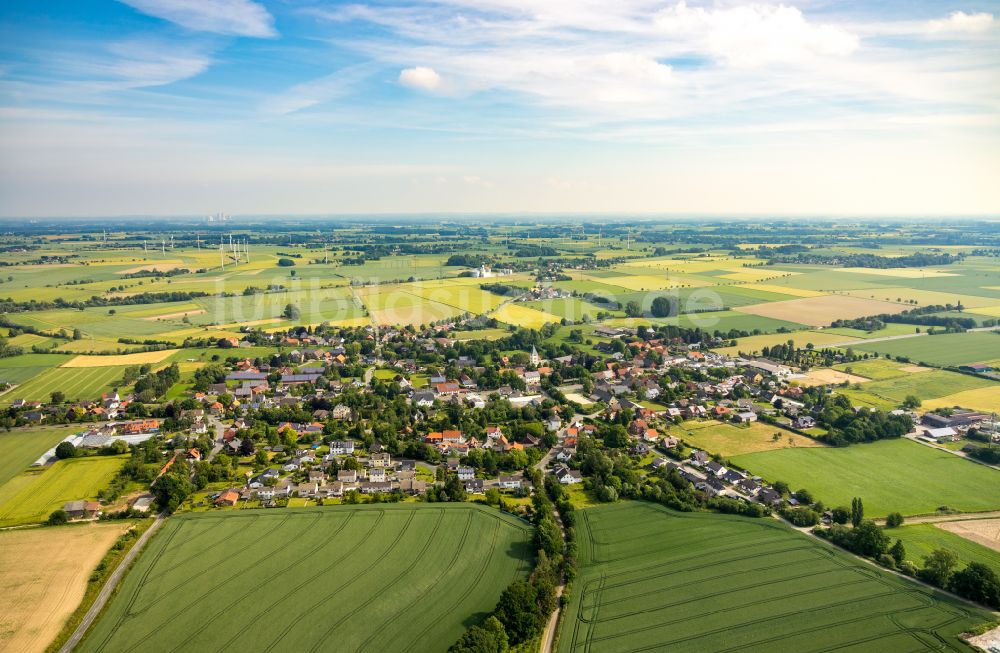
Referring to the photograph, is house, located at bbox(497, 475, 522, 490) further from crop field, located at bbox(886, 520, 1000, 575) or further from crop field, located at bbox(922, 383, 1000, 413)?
crop field, located at bbox(922, 383, 1000, 413)

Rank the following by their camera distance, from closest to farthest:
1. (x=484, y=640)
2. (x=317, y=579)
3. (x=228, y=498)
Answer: (x=484, y=640) < (x=317, y=579) < (x=228, y=498)

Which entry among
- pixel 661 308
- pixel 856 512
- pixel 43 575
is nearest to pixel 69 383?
pixel 43 575

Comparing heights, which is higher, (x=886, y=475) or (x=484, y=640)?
(x=886, y=475)

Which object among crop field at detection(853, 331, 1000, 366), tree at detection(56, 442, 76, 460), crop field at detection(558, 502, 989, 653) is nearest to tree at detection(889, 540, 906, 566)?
crop field at detection(558, 502, 989, 653)

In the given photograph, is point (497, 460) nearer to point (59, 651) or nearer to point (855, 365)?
point (59, 651)

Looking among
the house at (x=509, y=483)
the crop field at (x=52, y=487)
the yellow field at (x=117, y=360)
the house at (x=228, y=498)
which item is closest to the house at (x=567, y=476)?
the house at (x=509, y=483)

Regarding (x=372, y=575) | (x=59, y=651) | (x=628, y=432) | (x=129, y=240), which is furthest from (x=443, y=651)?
(x=129, y=240)

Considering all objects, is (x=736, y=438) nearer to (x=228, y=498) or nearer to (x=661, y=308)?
(x=228, y=498)
